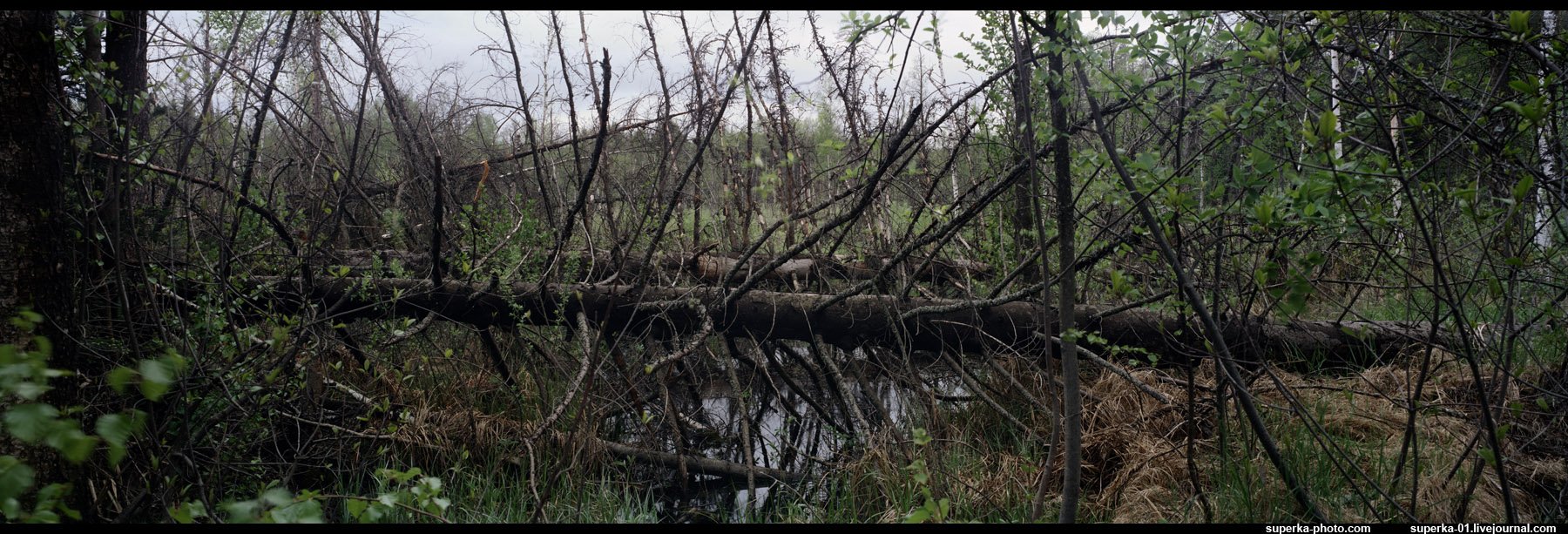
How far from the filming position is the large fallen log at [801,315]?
443 centimetres

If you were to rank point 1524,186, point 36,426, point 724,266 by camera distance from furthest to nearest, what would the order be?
point 724,266, point 1524,186, point 36,426

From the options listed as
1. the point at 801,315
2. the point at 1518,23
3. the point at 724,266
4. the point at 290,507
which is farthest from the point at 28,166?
the point at 1518,23

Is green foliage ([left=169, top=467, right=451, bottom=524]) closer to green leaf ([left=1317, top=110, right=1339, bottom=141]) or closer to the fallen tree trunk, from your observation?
green leaf ([left=1317, top=110, right=1339, bottom=141])

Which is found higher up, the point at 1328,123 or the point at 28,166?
the point at 28,166

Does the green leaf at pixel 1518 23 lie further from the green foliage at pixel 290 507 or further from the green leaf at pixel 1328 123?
the green foliage at pixel 290 507

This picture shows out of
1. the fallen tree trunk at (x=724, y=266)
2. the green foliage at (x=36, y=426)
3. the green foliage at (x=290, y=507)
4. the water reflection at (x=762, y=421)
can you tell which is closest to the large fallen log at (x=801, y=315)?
the water reflection at (x=762, y=421)

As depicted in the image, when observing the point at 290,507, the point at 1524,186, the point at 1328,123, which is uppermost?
the point at 1328,123

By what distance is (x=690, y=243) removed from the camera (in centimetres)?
671

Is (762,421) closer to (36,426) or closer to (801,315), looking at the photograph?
(801,315)

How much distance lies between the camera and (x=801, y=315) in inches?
189

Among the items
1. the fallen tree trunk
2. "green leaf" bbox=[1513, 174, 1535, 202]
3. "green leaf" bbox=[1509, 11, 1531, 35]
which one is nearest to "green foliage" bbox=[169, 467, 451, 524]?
"green leaf" bbox=[1513, 174, 1535, 202]

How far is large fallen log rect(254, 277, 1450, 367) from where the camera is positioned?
14.5 feet

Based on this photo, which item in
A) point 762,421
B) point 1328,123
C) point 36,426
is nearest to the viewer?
point 36,426
